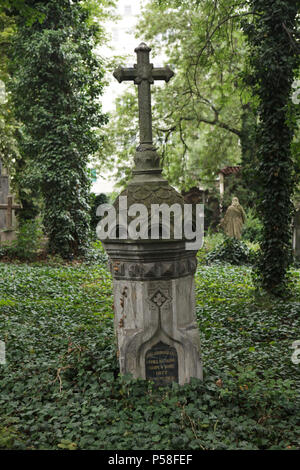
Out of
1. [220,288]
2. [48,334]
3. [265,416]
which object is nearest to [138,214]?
[265,416]

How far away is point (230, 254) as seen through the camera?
1424cm

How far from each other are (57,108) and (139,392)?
34.5ft

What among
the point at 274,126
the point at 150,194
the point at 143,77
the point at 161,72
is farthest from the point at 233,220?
the point at 150,194

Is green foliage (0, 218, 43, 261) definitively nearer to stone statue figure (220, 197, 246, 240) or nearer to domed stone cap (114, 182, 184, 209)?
stone statue figure (220, 197, 246, 240)

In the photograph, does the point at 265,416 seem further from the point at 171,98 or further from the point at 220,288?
A: the point at 171,98

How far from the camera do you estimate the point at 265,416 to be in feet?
13.0

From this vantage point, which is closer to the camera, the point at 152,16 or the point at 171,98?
the point at 171,98

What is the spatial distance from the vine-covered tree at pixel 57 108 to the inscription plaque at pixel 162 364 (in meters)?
9.19

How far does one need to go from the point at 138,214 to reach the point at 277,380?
7.28 ft

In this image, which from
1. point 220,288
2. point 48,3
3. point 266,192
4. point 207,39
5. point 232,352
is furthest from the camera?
point 48,3

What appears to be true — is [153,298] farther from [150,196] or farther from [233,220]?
[233,220]

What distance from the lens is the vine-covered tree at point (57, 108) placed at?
12812 millimetres

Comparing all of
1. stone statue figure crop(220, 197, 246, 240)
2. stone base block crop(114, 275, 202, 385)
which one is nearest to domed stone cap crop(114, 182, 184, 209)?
stone base block crop(114, 275, 202, 385)
